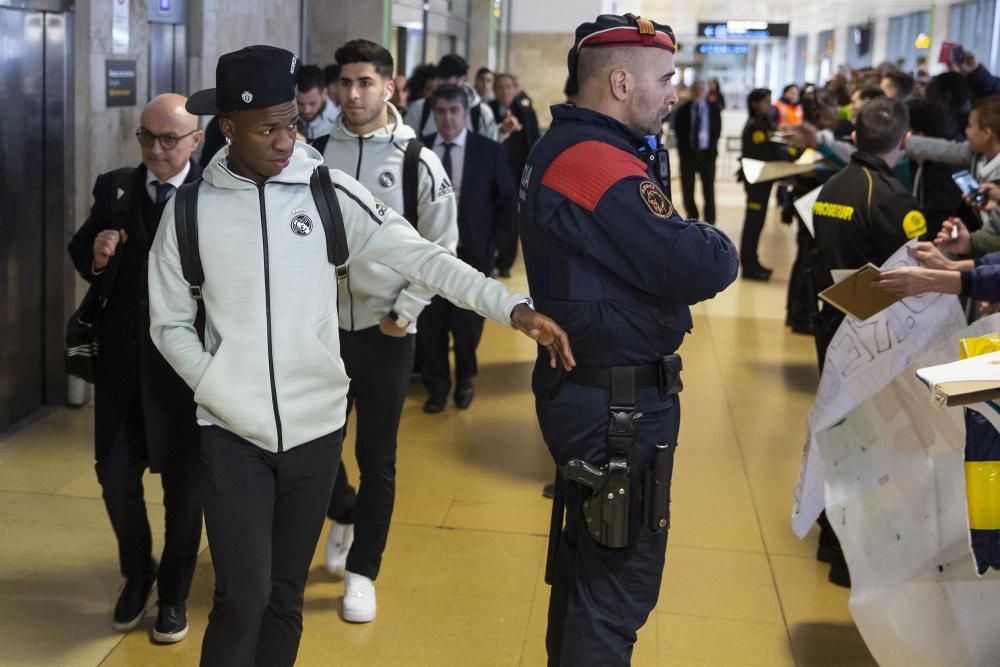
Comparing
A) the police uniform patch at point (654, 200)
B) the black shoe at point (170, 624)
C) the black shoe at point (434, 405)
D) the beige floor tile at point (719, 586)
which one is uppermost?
the police uniform patch at point (654, 200)

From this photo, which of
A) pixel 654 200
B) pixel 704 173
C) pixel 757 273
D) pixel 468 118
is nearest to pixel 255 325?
pixel 654 200

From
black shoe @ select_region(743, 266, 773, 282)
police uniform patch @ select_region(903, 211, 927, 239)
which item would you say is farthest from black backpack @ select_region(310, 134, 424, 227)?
black shoe @ select_region(743, 266, 773, 282)

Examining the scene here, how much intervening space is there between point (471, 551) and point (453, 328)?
8.23ft

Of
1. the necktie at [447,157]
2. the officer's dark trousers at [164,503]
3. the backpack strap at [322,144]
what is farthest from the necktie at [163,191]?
the necktie at [447,157]

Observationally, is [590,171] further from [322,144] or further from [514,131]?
[514,131]

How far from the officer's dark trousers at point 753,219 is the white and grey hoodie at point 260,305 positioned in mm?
8389

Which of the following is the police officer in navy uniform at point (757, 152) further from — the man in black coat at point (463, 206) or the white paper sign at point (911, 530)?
the white paper sign at point (911, 530)

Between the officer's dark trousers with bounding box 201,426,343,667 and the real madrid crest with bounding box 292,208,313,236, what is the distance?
50 cm

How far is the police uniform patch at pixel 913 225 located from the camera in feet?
16.5

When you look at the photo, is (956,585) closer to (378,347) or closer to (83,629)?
(378,347)

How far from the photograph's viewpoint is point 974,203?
17.4 feet

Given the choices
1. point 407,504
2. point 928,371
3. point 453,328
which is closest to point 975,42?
point 453,328

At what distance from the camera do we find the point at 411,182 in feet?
13.4

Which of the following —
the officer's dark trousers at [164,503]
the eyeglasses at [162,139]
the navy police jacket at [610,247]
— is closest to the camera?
the navy police jacket at [610,247]
